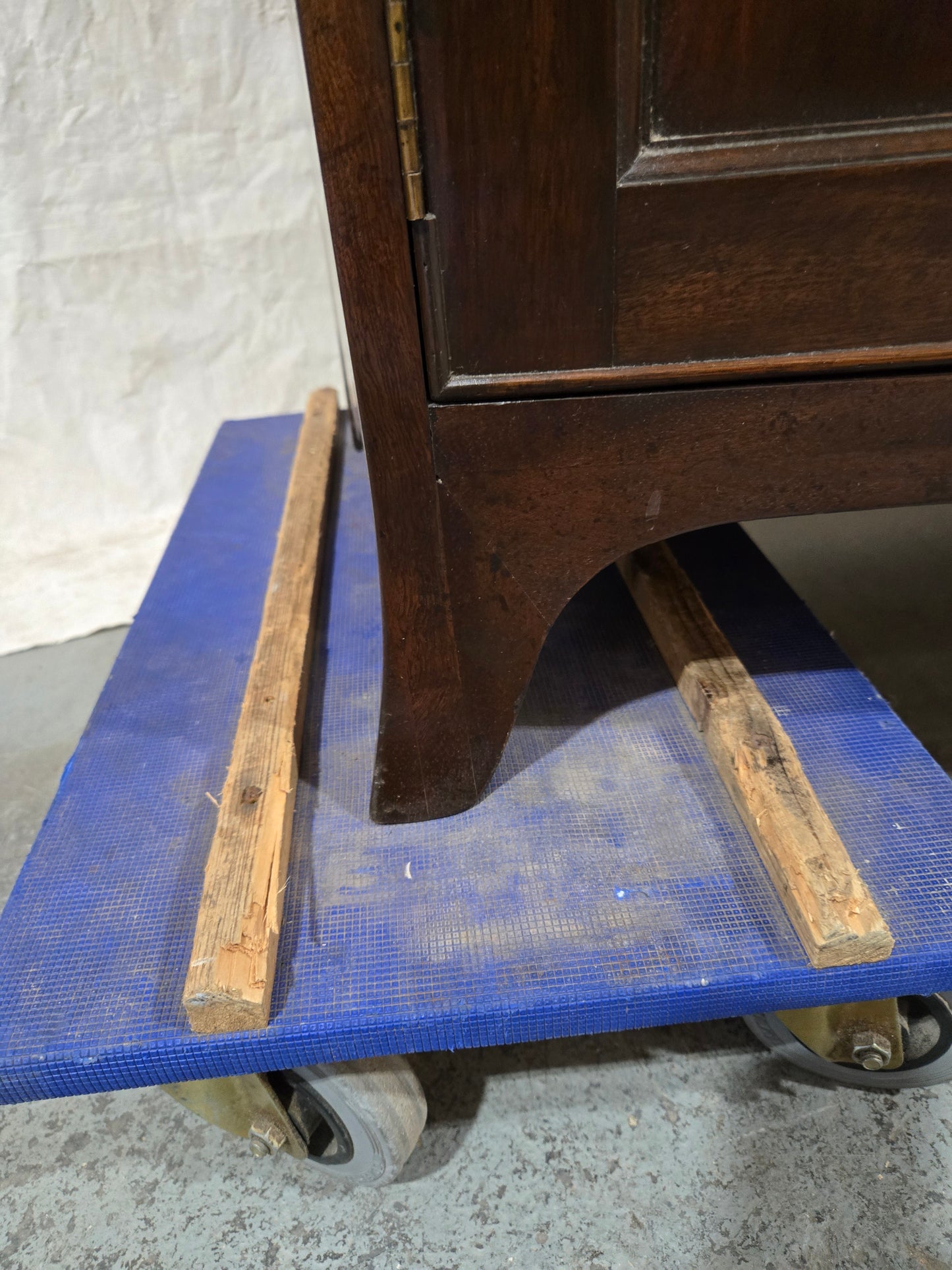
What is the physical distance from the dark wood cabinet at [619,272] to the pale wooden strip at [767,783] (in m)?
0.29

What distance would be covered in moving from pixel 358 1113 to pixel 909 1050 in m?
0.62

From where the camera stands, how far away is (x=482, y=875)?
0.82 m

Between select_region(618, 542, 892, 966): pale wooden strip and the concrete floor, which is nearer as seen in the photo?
select_region(618, 542, 892, 966): pale wooden strip

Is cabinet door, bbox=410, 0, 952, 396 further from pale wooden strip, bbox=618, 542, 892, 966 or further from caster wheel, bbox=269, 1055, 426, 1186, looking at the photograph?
caster wheel, bbox=269, 1055, 426, 1186

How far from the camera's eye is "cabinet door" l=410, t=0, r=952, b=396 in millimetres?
522

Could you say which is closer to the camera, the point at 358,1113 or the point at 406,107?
the point at 406,107

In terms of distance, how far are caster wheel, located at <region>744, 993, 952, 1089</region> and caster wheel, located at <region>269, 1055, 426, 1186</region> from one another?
0.44m

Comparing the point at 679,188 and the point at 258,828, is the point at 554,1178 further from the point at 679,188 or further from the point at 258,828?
the point at 679,188

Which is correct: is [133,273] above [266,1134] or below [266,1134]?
above

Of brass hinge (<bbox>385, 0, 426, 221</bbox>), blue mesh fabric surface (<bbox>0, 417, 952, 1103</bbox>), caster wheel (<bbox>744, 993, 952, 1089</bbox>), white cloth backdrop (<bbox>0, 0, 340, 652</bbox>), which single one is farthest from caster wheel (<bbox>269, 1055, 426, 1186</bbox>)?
white cloth backdrop (<bbox>0, 0, 340, 652</bbox>)

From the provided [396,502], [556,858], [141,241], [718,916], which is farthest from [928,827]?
[141,241]

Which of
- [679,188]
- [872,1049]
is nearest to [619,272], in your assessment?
[679,188]

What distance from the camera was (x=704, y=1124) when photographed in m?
0.98

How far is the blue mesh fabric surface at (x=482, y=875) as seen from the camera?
2.34 ft
